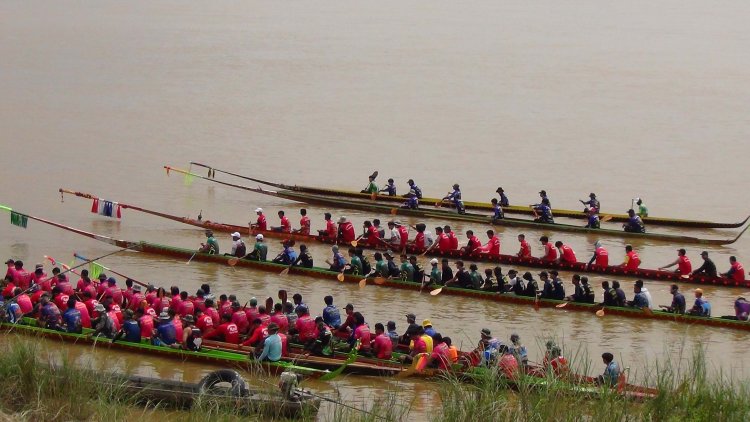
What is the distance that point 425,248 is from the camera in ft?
59.5

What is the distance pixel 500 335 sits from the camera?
48.5 ft

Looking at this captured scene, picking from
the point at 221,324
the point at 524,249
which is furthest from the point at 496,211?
the point at 221,324

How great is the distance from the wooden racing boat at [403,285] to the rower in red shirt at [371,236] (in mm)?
1753

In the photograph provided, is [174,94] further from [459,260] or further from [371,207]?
[459,260]

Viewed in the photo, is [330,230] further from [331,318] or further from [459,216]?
[331,318]

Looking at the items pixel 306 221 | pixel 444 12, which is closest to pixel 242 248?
pixel 306 221

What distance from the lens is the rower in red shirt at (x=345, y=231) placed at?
60.5 ft

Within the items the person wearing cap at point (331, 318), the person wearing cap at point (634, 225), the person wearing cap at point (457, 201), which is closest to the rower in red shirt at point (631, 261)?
the person wearing cap at point (634, 225)

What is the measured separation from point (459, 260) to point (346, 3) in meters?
40.0

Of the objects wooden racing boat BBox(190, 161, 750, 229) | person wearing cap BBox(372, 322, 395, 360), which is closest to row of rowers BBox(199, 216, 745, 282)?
wooden racing boat BBox(190, 161, 750, 229)

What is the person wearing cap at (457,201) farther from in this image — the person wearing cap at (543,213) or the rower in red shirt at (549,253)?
the rower in red shirt at (549,253)

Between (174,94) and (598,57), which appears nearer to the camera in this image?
(174,94)

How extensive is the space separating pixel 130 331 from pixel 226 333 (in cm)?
113

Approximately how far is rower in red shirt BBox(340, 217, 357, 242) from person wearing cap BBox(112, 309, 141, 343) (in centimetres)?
575
